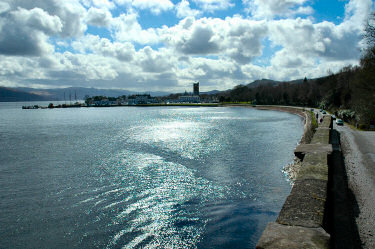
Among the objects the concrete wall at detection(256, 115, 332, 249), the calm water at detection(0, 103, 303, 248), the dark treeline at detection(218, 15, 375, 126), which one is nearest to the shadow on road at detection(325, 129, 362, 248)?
the concrete wall at detection(256, 115, 332, 249)

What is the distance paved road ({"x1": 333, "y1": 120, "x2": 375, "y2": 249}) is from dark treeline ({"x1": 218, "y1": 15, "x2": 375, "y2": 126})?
1540 cm

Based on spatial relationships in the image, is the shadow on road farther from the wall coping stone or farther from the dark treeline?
the dark treeline

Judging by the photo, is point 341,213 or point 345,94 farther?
Answer: point 345,94

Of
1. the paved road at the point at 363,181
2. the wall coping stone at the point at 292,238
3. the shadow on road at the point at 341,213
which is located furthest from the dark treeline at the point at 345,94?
the wall coping stone at the point at 292,238

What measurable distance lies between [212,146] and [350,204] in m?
23.2

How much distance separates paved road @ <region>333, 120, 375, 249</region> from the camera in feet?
35.7

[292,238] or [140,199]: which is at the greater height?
[292,238]

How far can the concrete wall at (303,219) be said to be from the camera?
730 cm

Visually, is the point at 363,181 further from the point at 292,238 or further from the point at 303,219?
the point at 292,238

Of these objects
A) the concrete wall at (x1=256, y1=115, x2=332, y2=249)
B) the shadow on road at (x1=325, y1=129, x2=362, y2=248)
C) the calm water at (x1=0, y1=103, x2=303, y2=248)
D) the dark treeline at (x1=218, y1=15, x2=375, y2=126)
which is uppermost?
the dark treeline at (x1=218, y1=15, x2=375, y2=126)

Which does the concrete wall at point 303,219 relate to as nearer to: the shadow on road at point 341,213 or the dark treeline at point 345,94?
the shadow on road at point 341,213

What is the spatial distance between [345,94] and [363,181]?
70.6 m

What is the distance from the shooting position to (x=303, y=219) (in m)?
8.87

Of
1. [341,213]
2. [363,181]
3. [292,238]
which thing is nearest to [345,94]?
[363,181]
